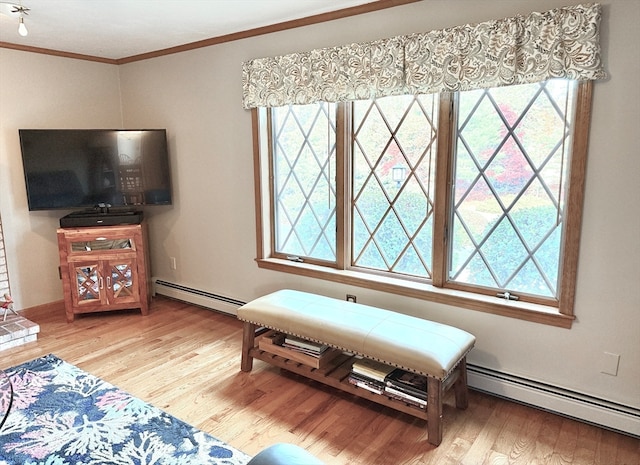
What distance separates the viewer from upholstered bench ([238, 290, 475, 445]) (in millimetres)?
2098

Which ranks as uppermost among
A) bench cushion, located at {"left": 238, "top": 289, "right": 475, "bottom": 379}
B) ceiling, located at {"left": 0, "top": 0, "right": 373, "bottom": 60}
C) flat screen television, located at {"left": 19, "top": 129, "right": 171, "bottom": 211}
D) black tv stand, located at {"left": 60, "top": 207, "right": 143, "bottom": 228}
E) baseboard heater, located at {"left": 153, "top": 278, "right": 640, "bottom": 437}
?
ceiling, located at {"left": 0, "top": 0, "right": 373, "bottom": 60}

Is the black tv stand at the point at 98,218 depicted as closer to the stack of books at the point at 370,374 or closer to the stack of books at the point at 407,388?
the stack of books at the point at 370,374

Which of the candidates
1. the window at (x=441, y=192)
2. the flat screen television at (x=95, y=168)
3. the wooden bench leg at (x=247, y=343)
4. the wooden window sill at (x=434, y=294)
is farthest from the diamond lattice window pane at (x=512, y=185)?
the flat screen television at (x=95, y=168)

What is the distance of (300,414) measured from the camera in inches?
93.6

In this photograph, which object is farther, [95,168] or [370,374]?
[95,168]

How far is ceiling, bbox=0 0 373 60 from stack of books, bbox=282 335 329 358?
1.98m

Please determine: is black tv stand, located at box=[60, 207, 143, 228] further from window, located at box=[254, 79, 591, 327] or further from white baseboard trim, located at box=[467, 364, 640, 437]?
white baseboard trim, located at box=[467, 364, 640, 437]

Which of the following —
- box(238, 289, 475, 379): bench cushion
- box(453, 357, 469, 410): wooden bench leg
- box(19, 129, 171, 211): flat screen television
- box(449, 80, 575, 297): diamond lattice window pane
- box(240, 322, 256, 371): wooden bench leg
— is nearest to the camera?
box(238, 289, 475, 379): bench cushion

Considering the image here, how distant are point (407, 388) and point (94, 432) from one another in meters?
1.57

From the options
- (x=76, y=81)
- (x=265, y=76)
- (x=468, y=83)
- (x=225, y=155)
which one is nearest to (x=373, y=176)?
(x=468, y=83)

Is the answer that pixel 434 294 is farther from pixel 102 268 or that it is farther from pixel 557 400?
pixel 102 268

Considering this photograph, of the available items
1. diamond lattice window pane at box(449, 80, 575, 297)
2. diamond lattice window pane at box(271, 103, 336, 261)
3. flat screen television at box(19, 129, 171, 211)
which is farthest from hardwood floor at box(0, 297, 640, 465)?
flat screen television at box(19, 129, 171, 211)

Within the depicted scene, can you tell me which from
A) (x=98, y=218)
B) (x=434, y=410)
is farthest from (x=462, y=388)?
(x=98, y=218)

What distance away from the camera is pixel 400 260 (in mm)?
2828
